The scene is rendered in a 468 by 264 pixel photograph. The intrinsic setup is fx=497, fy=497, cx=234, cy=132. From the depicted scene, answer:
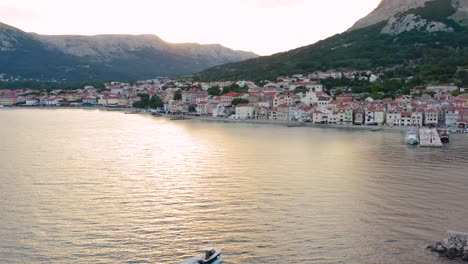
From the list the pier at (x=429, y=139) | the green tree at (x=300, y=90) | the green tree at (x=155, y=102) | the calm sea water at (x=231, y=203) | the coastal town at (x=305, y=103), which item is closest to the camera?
the calm sea water at (x=231, y=203)

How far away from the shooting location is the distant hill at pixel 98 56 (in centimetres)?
12838

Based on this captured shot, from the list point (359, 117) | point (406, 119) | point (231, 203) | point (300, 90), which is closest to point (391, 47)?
point (300, 90)

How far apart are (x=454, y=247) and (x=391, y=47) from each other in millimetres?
59549

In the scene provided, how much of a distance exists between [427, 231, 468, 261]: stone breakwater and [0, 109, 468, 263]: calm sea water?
27cm

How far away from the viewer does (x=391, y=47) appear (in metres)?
64.4

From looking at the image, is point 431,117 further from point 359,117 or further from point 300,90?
point 300,90

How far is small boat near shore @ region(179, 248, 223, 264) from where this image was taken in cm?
813

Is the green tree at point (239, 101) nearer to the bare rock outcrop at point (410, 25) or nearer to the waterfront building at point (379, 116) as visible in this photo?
the waterfront building at point (379, 116)

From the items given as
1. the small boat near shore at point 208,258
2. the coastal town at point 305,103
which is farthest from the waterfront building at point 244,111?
the small boat near shore at point 208,258

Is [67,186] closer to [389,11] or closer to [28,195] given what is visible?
[28,195]

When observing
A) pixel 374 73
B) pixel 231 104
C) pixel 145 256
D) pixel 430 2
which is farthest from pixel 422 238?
pixel 430 2

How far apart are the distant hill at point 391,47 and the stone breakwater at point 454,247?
43.3m

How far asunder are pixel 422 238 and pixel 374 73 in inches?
1840

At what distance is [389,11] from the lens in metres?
82.7
